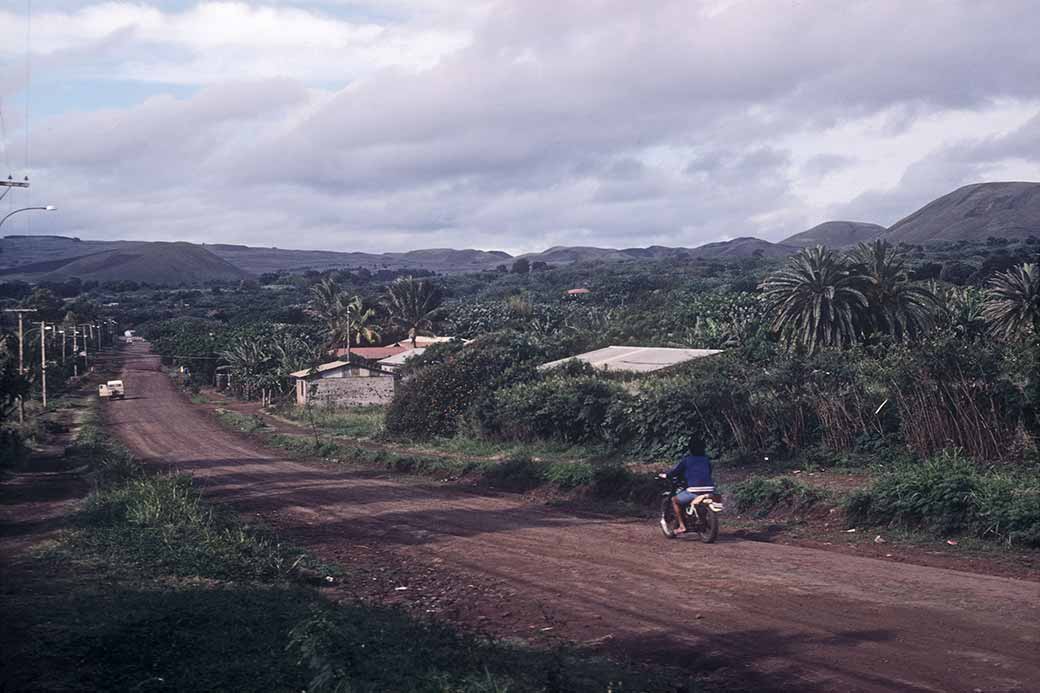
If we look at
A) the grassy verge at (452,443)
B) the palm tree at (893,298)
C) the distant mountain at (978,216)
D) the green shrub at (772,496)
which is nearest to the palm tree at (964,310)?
the palm tree at (893,298)

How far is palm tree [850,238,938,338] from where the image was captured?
118ft

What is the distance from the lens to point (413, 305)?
78125mm

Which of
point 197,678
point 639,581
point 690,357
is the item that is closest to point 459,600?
point 639,581

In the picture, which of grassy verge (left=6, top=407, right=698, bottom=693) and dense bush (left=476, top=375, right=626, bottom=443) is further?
dense bush (left=476, top=375, right=626, bottom=443)

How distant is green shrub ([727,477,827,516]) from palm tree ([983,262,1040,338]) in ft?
58.6

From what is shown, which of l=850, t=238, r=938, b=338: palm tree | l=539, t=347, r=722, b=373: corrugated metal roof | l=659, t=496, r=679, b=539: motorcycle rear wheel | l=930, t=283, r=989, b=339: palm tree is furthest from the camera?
l=539, t=347, r=722, b=373: corrugated metal roof

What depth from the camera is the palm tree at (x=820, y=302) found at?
3591 centimetres

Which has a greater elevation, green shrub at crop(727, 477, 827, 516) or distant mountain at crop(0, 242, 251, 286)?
distant mountain at crop(0, 242, 251, 286)

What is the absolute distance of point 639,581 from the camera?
1117cm

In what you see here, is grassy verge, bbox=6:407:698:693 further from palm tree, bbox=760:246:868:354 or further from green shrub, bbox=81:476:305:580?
palm tree, bbox=760:246:868:354

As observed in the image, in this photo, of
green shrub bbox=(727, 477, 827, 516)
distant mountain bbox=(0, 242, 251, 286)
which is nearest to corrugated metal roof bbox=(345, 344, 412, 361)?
green shrub bbox=(727, 477, 827, 516)

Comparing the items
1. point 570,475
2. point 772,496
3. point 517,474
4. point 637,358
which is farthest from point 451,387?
point 772,496

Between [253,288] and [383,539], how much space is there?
131530 millimetres

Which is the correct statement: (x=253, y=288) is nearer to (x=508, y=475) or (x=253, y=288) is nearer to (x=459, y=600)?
(x=508, y=475)
